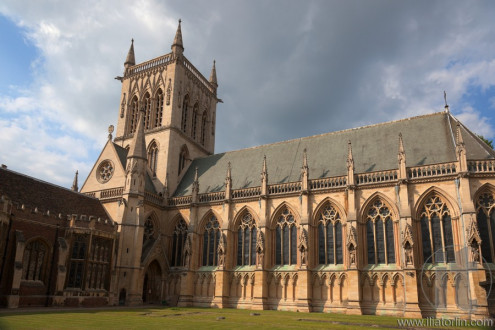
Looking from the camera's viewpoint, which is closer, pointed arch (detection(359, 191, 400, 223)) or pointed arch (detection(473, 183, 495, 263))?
pointed arch (detection(473, 183, 495, 263))

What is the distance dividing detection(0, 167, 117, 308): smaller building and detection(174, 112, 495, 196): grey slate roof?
1161 centimetres

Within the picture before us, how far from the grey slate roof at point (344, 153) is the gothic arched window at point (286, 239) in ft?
12.4

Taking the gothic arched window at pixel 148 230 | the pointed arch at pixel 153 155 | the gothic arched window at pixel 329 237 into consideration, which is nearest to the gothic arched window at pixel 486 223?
the gothic arched window at pixel 329 237

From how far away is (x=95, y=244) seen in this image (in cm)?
3222

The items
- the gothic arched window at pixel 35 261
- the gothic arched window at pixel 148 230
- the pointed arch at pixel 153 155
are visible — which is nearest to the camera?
the gothic arched window at pixel 35 261

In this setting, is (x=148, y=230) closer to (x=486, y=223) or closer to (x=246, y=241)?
(x=246, y=241)

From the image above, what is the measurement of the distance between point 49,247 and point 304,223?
19.4m

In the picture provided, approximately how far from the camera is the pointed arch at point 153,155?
146ft

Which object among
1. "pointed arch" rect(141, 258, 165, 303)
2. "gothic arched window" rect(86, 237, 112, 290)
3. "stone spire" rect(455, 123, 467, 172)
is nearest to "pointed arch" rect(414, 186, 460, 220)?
"stone spire" rect(455, 123, 467, 172)

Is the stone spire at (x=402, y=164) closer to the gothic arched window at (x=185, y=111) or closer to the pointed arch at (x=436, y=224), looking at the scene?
the pointed arch at (x=436, y=224)

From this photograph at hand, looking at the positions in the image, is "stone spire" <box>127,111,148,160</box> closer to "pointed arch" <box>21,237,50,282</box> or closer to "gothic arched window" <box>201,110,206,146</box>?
"pointed arch" <box>21,237,50,282</box>

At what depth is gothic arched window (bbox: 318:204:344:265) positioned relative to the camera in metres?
32.1

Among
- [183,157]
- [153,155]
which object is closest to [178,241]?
[153,155]

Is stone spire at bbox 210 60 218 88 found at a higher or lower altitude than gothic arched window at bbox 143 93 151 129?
higher
